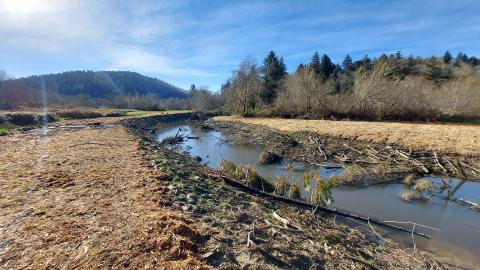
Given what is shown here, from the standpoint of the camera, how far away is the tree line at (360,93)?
3538 cm

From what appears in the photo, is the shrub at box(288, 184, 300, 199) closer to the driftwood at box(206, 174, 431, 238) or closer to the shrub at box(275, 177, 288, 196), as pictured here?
the shrub at box(275, 177, 288, 196)

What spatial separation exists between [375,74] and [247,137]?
21897 mm

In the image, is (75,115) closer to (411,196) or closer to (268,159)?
(268,159)

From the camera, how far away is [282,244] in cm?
613

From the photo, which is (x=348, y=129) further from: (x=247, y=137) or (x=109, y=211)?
(x=109, y=211)

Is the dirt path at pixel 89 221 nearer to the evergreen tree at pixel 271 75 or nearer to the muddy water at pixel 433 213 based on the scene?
the muddy water at pixel 433 213

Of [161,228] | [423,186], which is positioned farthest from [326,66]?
[161,228]

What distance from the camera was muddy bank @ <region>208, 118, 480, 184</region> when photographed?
1530cm

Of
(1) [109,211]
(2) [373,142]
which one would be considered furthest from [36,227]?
(2) [373,142]

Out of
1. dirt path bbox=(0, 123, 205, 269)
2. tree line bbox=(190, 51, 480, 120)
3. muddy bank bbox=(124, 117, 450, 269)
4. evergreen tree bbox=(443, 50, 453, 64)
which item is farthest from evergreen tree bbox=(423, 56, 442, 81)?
dirt path bbox=(0, 123, 205, 269)

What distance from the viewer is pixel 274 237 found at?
6.44 meters

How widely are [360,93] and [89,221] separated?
126ft

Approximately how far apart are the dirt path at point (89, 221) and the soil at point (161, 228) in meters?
0.02

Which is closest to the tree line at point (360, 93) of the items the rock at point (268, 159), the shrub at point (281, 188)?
the rock at point (268, 159)
